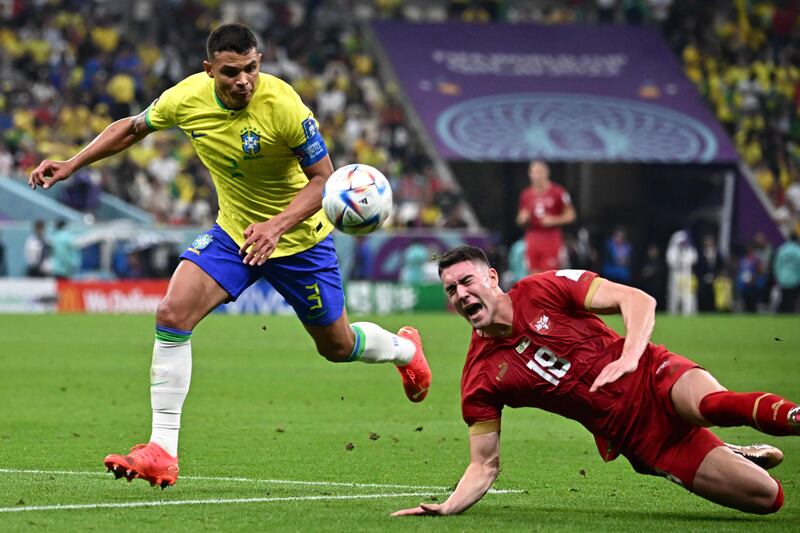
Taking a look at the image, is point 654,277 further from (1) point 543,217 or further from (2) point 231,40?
(2) point 231,40

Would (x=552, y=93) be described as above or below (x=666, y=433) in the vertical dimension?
above

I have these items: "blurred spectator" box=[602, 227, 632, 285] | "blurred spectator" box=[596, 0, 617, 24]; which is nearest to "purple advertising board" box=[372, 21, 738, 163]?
"blurred spectator" box=[596, 0, 617, 24]

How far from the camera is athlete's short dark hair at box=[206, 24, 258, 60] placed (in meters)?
7.16

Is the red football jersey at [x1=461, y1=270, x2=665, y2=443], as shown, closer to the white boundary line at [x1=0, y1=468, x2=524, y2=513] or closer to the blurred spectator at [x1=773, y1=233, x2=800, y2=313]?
the white boundary line at [x1=0, y1=468, x2=524, y2=513]

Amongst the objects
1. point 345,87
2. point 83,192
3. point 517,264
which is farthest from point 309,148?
point 345,87

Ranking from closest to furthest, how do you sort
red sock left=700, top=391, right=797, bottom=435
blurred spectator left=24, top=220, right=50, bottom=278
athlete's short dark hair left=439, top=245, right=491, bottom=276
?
red sock left=700, top=391, right=797, bottom=435 → athlete's short dark hair left=439, top=245, right=491, bottom=276 → blurred spectator left=24, top=220, right=50, bottom=278

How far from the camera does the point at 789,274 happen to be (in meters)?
30.0

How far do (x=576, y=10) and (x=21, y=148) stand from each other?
55.6 feet

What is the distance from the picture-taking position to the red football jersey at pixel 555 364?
21.0 ft

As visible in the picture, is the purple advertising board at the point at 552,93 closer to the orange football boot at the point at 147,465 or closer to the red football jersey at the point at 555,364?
the orange football boot at the point at 147,465

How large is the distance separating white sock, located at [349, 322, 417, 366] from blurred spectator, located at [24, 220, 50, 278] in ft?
62.5

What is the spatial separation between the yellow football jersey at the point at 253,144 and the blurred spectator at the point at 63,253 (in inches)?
754

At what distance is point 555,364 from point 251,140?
216cm

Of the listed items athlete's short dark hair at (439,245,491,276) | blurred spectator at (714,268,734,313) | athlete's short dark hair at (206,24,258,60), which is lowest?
blurred spectator at (714,268,734,313)
